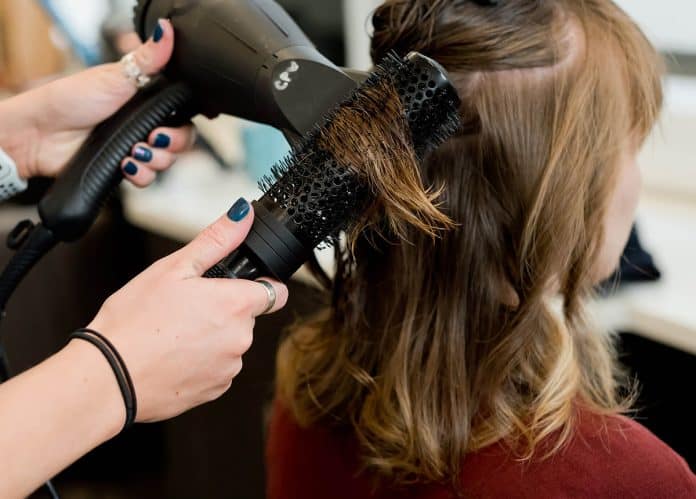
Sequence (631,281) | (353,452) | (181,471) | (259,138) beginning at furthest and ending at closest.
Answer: (181,471) < (259,138) < (631,281) < (353,452)

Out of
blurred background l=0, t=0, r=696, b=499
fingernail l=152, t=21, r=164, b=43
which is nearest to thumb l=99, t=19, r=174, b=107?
fingernail l=152, t=21, r=164, b=43

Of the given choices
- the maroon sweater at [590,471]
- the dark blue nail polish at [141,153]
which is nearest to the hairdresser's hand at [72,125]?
the dark blue nail polish at [141,153]

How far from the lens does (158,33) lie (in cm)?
73

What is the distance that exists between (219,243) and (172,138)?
298 mm

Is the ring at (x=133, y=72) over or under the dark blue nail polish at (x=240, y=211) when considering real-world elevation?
over

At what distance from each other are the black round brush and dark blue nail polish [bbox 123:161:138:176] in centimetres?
28

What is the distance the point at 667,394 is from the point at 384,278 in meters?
0.55

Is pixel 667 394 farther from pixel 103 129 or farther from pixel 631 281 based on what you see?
pixel 103 129

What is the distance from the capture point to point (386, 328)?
751 millimetres

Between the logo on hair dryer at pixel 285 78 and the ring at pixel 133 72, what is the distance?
0.74ft

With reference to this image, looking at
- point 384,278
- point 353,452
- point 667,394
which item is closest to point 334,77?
point 384,278

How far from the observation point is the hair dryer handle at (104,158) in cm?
76

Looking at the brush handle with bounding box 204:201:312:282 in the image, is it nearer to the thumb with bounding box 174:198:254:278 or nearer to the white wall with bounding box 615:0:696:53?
the thumb with bounding box 174:198:254:278

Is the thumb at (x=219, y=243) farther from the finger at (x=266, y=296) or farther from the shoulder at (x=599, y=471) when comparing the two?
the shoulder at (x=599, y=471)
